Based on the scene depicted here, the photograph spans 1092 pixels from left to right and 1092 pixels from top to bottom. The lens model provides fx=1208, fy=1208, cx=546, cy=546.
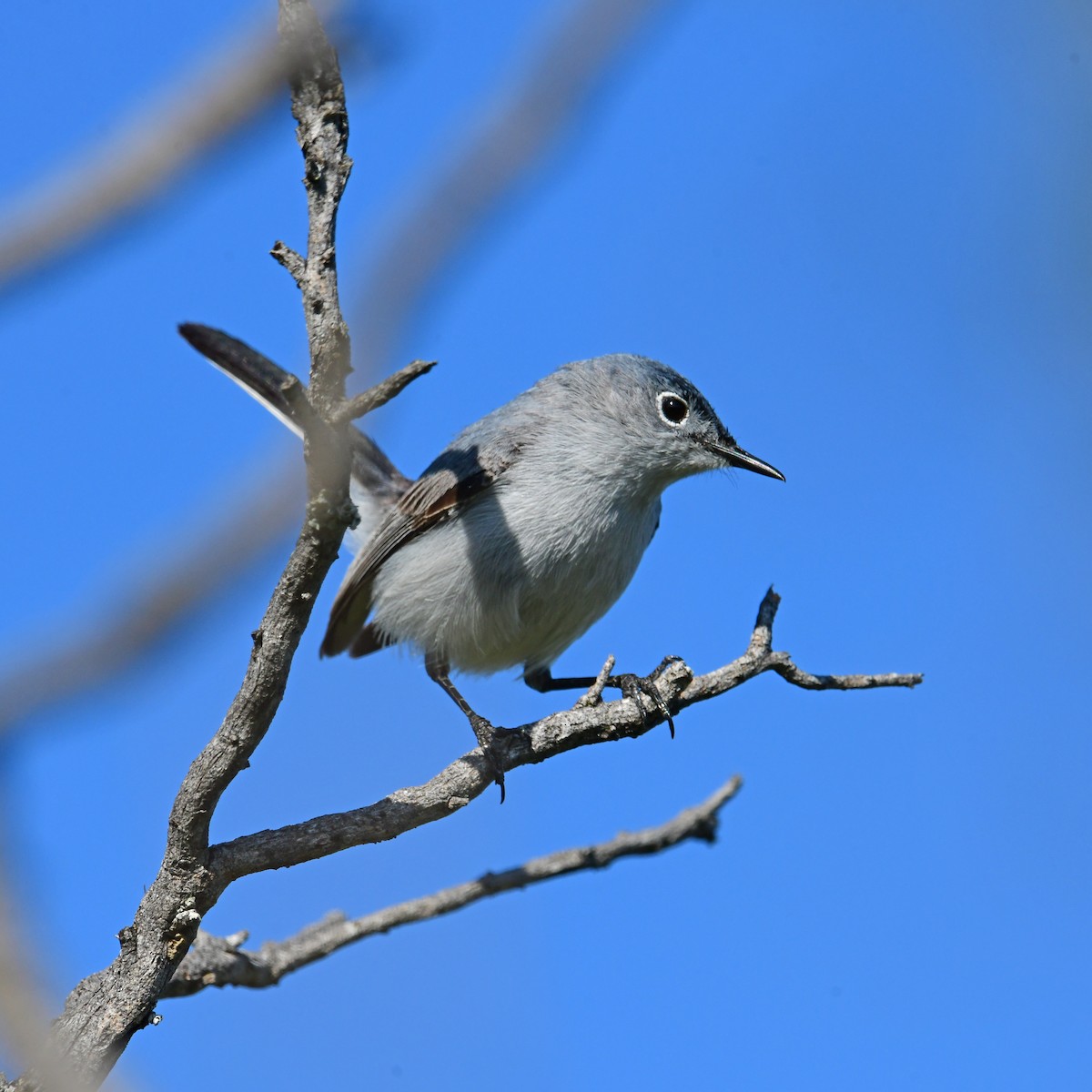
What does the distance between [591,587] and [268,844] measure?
190cm

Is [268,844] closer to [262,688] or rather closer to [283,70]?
[262,688]

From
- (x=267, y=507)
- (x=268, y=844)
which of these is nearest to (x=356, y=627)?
(x=268, y=844)

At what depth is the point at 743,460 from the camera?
448cm

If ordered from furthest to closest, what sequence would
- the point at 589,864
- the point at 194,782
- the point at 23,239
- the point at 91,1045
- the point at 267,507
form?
the point at 589,864
the point at 194,782
the point at 91,1045
the point at 267,507
the point at 23,239

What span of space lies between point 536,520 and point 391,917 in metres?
1.42

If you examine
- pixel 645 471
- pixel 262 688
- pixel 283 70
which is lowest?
pixel 262 688

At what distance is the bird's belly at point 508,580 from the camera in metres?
4.11

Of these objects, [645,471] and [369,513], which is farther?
[369,513]

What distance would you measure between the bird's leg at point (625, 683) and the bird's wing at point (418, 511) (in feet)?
2.40

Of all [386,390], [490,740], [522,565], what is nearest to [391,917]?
[490,740]

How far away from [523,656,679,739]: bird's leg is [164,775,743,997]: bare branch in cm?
52

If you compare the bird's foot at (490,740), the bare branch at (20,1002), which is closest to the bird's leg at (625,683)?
the bird's foot at (490,740)

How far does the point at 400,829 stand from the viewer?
270 cm

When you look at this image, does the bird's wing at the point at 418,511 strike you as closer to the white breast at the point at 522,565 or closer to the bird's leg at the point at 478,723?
the white breast at the point at 522,565
